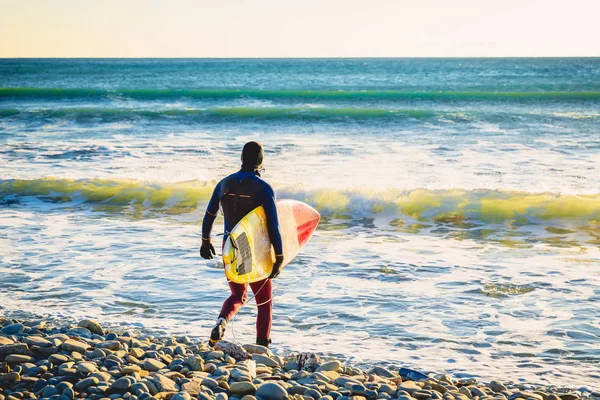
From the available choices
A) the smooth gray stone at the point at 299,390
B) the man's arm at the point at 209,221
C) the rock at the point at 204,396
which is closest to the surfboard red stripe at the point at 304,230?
the man's arm at the point at 209,221

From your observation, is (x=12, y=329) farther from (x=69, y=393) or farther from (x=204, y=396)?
(x=204, y=396)

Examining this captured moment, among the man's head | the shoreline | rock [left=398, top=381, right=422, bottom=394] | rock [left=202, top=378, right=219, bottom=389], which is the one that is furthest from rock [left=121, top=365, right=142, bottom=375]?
rock [left=398, top=381, right=422, bottom=394]

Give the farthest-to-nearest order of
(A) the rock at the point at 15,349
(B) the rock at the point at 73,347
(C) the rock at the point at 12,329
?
(C) the rock at the point at 12,329
(B) the rock at the point at 73,347
(A) the rock at the point at 15,349

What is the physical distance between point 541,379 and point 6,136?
789 inches

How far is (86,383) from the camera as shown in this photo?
4.30 meters

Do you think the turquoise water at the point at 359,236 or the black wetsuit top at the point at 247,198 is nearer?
the black wetsuit top at the point at 247,198

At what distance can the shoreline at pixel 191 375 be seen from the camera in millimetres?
4293

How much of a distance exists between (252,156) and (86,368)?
6.02 feet

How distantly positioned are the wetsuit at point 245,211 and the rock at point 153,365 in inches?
24.1

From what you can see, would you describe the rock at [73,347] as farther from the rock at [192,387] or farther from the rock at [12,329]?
the rock at [192,387]

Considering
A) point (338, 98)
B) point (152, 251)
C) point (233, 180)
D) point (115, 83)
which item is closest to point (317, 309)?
point (233, 180)

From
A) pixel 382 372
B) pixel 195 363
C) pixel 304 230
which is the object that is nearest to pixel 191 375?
pixel 195 363

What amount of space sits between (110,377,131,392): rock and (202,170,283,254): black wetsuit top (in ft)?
4.66

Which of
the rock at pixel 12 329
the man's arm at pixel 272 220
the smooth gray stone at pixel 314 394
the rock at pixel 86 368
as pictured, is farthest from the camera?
the rock at pixel 12 329
